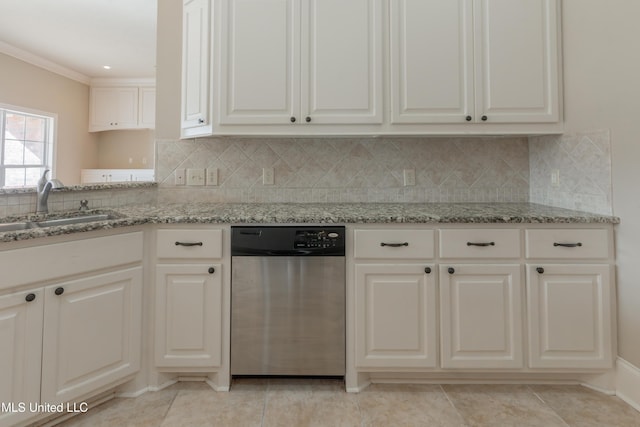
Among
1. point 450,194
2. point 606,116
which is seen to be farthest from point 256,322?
point 606,116

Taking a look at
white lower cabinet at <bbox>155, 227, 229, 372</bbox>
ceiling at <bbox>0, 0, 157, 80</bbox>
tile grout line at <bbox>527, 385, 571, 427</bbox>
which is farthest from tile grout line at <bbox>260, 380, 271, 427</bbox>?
ceiling at <bbox>0, 0, 157, 80</bbox>

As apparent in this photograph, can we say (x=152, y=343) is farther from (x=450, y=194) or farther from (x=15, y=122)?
(x=15, y=122)

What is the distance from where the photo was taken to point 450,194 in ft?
7.39

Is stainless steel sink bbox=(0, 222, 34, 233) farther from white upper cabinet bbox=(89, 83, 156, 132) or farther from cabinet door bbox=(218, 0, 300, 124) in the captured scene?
white upper cabinet bbox=(89, 83, 156, 132)

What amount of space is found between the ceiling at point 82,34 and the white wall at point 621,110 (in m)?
3.73

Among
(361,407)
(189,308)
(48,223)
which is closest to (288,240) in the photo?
(189,308)

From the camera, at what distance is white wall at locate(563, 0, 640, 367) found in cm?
152

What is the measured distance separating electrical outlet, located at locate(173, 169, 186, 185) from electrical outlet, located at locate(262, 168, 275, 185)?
1.86ft

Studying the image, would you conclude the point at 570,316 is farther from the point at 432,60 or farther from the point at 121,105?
the point at 121,105

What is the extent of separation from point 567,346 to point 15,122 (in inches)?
266

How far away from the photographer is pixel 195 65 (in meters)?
2.00

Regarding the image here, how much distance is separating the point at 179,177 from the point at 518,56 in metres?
2.29

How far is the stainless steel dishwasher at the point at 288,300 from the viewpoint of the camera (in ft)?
5.37

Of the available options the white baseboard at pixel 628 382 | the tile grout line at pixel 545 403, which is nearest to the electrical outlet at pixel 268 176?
the tile grout line at pixel 545 403
